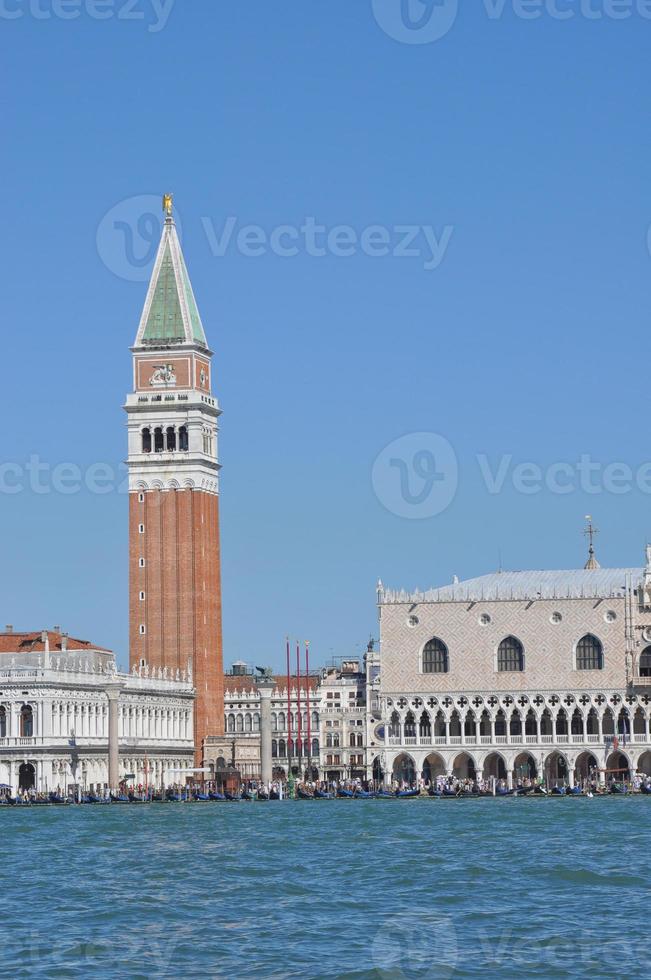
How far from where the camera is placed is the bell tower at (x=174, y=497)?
11956cm

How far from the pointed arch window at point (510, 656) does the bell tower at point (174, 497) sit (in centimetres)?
2126

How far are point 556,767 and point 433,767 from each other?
6.37 meters

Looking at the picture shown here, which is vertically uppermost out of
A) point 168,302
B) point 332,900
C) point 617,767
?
point 168,302

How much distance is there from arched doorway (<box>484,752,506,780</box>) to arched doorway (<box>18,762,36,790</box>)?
75.0 ft

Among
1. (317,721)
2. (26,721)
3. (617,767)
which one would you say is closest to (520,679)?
(617,767)

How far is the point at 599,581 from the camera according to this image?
351 ft

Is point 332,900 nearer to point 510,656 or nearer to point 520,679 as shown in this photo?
point 520,679

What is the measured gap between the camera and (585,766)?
10488 cm

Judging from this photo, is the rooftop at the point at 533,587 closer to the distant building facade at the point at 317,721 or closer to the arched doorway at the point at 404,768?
the arched doorway at the point at 404,768

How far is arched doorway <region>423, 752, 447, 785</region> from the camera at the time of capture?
107m

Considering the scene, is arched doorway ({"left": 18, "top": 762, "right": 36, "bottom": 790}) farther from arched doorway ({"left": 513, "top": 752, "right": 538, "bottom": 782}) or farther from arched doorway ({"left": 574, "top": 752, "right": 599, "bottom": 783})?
arched doorway ({"left": 574, "top": 752, "right": 599, "bottom": 783})

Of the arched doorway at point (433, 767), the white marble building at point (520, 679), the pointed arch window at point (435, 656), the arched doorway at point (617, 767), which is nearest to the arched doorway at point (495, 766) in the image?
the white marble building at point (520, 679)

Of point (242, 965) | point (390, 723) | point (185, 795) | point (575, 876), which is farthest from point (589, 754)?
point (242, 965)

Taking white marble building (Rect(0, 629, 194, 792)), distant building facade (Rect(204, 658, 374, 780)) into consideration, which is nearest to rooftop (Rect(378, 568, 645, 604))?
white marble building (Rect(0, 629, 194, 792))
